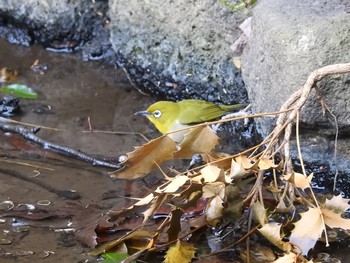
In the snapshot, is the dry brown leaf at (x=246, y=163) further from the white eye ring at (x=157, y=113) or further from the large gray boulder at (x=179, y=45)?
the large gray boulder at (x=179, y=45)

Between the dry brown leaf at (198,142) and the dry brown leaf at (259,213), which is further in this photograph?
the dry brown leaf at (198,142)

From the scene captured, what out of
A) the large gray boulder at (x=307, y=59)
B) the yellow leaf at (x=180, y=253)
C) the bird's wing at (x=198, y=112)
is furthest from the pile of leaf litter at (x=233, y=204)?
the bird's wing at (x=198, y=112)

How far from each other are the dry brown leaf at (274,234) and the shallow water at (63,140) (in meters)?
0.89

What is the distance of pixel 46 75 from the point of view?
656 cm

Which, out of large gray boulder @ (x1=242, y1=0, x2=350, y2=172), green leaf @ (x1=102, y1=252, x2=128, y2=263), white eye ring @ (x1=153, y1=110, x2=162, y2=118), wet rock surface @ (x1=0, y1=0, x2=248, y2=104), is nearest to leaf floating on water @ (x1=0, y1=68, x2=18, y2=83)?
wet rock surface @ (x1=0, y1=0, x2=248, y2=104)

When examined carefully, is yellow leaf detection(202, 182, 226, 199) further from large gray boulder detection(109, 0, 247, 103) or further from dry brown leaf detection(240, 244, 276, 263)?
large gray boulder detection(109, 0, 247, 103)

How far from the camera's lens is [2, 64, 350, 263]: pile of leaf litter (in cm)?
355

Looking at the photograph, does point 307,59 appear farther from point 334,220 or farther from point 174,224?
point 174,224

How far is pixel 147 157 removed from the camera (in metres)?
3.88

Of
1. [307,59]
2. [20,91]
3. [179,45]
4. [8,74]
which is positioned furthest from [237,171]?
[8,74]

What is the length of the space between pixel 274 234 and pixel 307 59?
3.98 feet

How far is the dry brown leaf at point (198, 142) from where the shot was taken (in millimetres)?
3855

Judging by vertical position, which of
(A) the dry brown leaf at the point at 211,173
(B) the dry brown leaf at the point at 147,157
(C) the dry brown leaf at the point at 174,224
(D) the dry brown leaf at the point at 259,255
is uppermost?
(B) the dry brown leaf at the point at 147,157

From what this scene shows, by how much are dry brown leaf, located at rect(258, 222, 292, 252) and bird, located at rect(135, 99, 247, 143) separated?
1.68 meters
